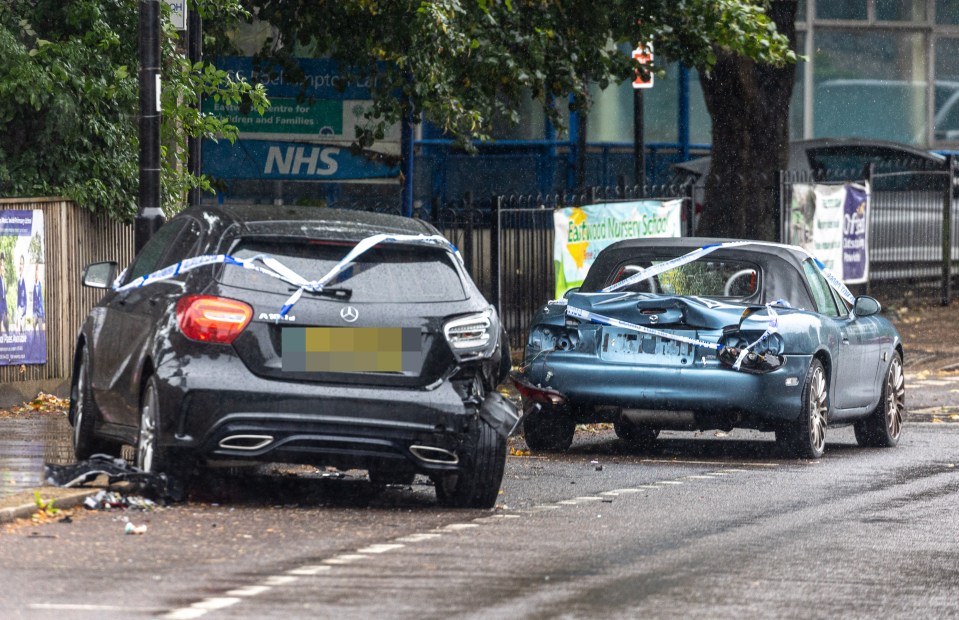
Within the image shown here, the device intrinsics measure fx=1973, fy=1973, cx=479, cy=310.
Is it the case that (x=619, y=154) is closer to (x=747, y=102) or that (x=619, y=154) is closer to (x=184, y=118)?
(x=747, y=102)

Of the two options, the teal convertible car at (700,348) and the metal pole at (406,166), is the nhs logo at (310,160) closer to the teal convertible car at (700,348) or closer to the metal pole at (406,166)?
the metal pole at (406,166)

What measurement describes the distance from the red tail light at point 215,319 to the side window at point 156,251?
849mm

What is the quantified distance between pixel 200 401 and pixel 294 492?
50.8 inches

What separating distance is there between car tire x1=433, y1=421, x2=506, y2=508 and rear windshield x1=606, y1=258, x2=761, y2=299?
3488 mm

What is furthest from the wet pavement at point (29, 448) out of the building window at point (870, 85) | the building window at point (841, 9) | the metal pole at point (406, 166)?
the building window at point (841, 9)

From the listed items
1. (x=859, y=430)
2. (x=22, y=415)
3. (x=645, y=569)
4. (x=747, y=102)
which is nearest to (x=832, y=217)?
(x=747, y=102)

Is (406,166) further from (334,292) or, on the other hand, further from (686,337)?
(334,292)

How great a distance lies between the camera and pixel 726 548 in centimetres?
834

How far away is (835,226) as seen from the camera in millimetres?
23844

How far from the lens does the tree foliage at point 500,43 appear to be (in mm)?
17562

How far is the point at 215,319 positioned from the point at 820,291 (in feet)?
17.7

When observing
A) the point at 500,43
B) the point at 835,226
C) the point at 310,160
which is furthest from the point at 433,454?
the point at 835,226

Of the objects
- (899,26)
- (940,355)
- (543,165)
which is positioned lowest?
(940,355)

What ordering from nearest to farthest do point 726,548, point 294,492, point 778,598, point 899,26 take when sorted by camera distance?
point 778,598 → point 726,548 → point 294,492 → point 899,26
